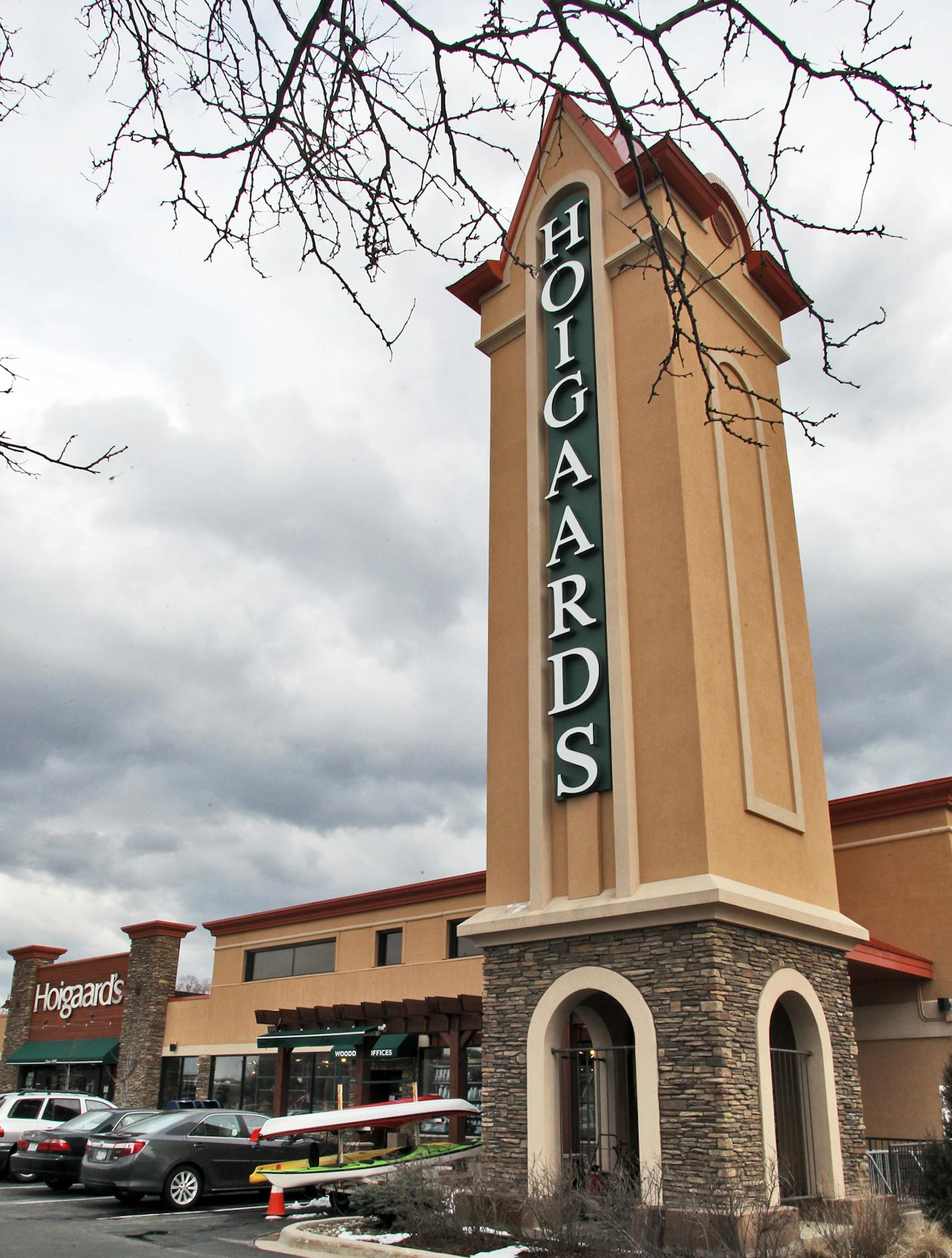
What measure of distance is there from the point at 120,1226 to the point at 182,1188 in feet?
8.01

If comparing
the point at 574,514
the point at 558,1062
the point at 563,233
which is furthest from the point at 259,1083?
the point at 563,233

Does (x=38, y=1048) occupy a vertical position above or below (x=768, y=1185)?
above

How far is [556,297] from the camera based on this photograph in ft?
62.6

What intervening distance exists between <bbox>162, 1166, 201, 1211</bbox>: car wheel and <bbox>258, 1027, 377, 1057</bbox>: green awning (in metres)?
7.73

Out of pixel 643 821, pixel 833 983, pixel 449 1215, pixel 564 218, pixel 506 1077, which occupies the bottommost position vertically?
pixel 449 1215

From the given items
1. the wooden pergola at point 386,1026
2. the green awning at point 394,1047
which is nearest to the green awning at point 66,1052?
the wooden pergola at point 386,1026

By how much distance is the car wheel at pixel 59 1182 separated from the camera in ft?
61.6

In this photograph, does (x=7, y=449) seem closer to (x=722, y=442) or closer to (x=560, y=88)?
(x=560, y=88)

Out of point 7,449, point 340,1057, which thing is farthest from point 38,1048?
point 7,449

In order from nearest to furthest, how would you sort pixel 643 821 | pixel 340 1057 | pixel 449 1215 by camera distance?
1. pixel 449 1215
2. pixel 643 821
3. pixel 340 1057

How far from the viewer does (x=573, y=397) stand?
18.2 meters

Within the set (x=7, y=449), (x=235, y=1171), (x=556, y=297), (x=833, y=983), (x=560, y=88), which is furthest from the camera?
(x=556, y=297)

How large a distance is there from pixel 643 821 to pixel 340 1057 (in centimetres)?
1518

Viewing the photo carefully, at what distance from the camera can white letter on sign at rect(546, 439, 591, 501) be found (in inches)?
682
